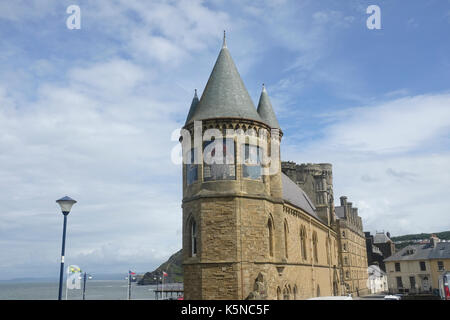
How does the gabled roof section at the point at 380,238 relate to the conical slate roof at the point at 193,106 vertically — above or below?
below

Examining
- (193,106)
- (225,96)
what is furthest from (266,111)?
(225,96)

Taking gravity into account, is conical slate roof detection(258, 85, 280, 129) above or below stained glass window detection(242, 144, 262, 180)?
above

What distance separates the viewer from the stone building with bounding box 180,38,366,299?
22.5 metres

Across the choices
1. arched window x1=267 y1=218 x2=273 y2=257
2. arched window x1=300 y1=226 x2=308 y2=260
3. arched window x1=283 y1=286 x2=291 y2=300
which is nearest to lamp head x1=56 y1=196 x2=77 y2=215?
arched window x1=267 y1=218 x2=273 y2=257

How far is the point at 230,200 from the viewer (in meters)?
23.3

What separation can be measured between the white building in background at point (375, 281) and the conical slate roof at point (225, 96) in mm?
75867

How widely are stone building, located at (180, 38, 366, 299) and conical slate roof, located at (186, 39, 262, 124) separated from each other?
0.06 metres

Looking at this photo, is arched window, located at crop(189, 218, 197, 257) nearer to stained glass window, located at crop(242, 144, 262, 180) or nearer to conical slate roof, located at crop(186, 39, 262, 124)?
stained glass window, located at crop(242, 144, 262, 180)

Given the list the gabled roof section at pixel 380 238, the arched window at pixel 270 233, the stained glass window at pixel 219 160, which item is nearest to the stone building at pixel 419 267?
the arched window at pixel 270 233

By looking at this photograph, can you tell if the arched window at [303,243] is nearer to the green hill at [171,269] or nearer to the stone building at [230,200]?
the stone building at [230,200]

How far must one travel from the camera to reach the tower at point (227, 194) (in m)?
22.5

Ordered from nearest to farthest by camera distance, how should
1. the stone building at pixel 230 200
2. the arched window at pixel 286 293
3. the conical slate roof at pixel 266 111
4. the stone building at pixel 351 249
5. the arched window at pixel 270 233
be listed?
the stone building at pixel 230 200 → the arched window at pixel 270 233 → the arched window at pixel 286 293 → the conical slate roof at pixel 266 111 → the stone building at pixel 351 249

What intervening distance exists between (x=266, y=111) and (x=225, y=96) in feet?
25.7
